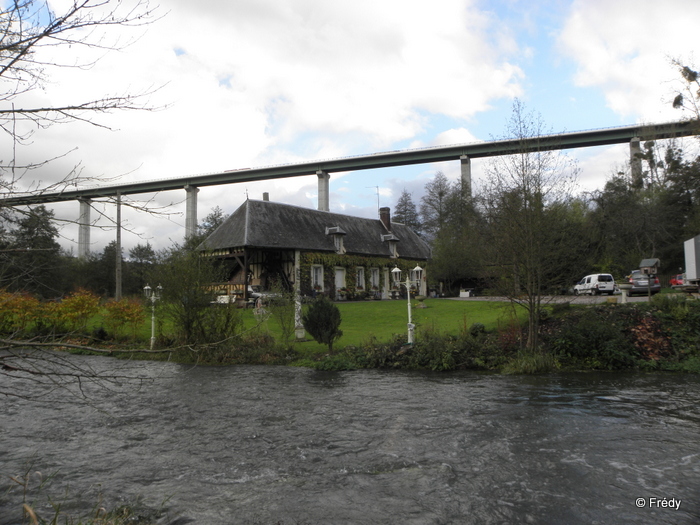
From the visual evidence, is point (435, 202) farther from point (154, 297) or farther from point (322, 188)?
point (154, 297)

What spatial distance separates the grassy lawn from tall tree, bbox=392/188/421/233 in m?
38.2

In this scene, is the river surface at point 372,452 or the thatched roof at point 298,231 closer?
the river surface at point 372,452

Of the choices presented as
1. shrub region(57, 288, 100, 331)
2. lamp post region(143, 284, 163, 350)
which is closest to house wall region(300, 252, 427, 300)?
lamp post region(143, 284, 163, 350)

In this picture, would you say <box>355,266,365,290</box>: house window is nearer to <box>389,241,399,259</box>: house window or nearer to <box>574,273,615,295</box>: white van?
<box>389,241,399,259</box>: house window

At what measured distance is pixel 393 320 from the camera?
20938mm

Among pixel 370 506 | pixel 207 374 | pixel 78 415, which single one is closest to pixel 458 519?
pixel 370 506

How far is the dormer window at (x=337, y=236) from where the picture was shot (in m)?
32.2

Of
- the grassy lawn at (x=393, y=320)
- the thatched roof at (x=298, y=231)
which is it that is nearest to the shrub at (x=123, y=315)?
the grassy lawn at (x=393, y=320)

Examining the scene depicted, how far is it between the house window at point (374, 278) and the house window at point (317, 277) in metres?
5.20

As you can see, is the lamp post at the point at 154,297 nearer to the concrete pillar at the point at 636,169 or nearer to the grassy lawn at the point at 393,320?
the grassy lawn at the point at 393,320

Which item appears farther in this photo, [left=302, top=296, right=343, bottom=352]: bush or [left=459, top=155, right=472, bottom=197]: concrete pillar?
[left=459, top=155, right=472, bottom=197]: concrete pillar

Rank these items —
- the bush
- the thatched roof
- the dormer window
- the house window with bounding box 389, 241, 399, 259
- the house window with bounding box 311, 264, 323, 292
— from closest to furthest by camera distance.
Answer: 1. the bush
2. the thatched roof
3. the house window with bounding box 311, 264, 323, 292
4. the dormer window
5. the house window with bounding box 389, 241, 399, 259

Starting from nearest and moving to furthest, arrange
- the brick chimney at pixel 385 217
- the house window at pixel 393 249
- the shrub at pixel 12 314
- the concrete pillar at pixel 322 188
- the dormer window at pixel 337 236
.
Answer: the shrub at pixel 12 314
the dormer window at pixel 337 236
the house window at pixel 393 249
the brick chimney at pixel 385 217
the concrete pillar at pixel 322 188

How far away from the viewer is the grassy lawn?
15992mm
